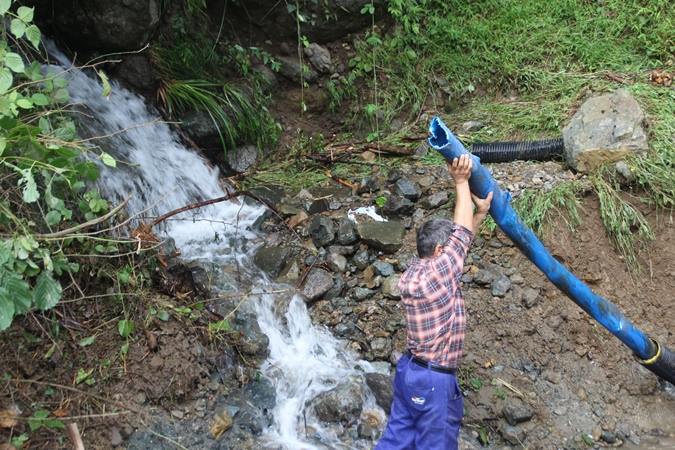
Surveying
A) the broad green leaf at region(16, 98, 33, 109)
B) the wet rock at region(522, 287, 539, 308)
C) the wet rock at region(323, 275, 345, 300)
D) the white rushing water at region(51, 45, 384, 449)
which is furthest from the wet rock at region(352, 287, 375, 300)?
the broad green leaf at region(16, 98, 33, 109)

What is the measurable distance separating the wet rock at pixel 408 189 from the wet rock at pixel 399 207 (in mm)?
58

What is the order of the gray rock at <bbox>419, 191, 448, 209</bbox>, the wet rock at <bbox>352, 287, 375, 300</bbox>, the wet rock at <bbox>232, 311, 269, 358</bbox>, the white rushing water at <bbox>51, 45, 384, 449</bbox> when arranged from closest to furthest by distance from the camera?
the white rushing water at <bbox>51, 45, 384, 449</bbox>, the wet rock at <bbox>232, 311, 269, 358</bbox>, the wet rock at <bbox>352, 287, 375, 300</bbox>, the gray rock at <bbox>419, 191, 448, 209</bbox>

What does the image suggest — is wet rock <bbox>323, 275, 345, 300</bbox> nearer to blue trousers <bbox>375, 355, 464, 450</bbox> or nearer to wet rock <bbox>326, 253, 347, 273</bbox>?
wet rock <bbox>326, 253, 347, 273</bbox>

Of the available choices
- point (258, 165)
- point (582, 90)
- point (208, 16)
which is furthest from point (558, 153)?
point (208, 16)

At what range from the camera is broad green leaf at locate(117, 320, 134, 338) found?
3.49 m

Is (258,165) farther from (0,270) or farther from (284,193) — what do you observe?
(0,270)

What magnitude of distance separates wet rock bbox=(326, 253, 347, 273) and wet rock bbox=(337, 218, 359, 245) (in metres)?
0.13

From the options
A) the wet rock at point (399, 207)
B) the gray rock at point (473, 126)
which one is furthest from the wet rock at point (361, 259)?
the gray rock at point (473, 126)

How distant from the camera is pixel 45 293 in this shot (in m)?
2.86

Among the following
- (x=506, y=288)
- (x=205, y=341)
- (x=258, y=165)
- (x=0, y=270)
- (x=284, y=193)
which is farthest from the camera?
(x=258, y=165)

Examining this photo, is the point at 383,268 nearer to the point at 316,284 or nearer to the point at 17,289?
the point at 316,284

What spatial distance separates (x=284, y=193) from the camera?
17.1 ft

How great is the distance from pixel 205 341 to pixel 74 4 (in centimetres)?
292

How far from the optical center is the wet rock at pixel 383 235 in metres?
4.48
